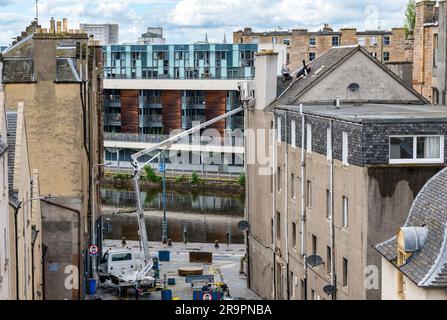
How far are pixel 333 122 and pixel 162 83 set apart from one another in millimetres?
86896

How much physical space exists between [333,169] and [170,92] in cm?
8661

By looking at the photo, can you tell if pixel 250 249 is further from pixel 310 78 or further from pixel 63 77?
pixel 63 77

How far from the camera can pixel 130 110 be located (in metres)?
124

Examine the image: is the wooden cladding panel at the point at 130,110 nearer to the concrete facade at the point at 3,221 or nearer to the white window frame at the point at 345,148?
the white window frame at the point at 345,148

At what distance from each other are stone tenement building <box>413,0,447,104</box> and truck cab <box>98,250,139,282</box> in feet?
64.7

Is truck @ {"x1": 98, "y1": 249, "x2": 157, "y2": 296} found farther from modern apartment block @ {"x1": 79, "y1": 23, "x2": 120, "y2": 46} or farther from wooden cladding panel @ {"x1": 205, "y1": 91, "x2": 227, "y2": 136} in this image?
modern apartment block @ {"x1": 79, "y1": 23, "x2": 120, "y2": 46}

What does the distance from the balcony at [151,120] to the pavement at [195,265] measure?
52.0m

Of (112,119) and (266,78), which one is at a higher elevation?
(266,78)

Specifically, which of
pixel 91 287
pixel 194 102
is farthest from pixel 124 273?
pixel 194 102

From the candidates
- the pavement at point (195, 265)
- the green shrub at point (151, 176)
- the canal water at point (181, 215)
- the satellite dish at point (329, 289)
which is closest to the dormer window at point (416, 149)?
the satellite dish at point (329, 289)

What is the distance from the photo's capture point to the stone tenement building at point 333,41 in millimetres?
128125

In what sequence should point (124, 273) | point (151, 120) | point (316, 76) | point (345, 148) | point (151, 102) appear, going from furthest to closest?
1. point (151, 120)
2. point (151, 102)
3. point (124, 273)
4. point (316, 76)
5. point (345, 148)

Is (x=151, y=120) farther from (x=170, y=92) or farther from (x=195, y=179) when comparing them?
(x=195, y=179)

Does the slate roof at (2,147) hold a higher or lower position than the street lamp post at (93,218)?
higher
